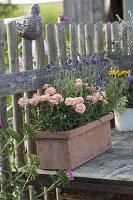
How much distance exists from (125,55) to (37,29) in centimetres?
148

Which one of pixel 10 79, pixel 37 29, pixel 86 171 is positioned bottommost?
pixel 86 171

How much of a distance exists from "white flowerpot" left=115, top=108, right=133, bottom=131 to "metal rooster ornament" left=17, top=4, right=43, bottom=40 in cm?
93

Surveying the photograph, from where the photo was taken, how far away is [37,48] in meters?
3.88

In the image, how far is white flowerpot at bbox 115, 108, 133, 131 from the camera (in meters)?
4.27

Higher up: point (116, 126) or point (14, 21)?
point (14, 21)

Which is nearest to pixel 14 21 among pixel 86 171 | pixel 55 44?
pixel 55 44

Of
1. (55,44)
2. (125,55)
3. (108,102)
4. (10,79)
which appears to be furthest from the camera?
(125,55)

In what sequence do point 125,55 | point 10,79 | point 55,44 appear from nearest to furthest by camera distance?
point 10,79
point 55,44
point 125,55

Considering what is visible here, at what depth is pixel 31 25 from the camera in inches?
144

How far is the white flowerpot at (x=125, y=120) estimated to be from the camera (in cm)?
427

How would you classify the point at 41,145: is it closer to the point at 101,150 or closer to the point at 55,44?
the point at 101,150

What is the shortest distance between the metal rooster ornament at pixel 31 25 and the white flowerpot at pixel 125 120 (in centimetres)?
93

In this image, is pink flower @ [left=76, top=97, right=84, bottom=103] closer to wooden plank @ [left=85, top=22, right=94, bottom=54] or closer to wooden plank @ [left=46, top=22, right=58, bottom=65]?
wooden plank @ [left=46, top=22, right=58, bottom=65]

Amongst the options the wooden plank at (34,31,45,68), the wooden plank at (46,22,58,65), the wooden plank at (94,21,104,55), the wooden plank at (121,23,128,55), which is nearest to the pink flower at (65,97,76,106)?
the wooden plank at (34,31,45,68)
